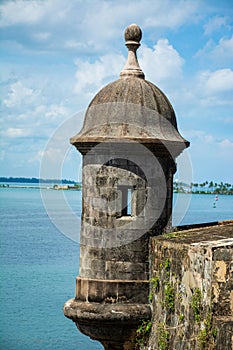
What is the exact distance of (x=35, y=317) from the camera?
69.3ft

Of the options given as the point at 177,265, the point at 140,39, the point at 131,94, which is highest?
the point at 140,39

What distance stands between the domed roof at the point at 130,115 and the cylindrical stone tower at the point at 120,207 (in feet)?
0.04

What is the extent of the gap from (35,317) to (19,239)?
51.9 feet

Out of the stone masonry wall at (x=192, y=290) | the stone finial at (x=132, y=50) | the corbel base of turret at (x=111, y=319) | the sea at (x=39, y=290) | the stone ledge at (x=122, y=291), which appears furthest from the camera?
the sea at (x=39, y=290)

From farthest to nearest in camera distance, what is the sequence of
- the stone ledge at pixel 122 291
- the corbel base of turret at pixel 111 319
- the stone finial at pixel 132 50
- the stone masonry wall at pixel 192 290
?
the stone finial at pixel 132 50, the stone ledge at pixel 122 291, the corbel base of turret at pixel 111 319, the stone masonry wall at pixel 192 290

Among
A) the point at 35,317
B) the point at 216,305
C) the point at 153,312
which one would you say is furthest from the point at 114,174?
the point at 35,317

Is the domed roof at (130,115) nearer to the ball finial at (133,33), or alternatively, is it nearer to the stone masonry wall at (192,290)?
the ball finial at (133,33)

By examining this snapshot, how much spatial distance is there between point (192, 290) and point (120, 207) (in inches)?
80.9

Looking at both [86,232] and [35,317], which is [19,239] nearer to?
[35,317]

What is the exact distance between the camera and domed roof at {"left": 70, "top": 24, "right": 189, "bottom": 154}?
29.4ft

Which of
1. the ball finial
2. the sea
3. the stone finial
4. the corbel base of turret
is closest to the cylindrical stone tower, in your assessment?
the corbel base of turret

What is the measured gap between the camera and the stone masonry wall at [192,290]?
6848 millimetres

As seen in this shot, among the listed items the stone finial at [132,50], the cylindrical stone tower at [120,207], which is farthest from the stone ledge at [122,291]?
the stone finial at [132,50]

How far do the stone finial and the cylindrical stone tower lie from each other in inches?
9.8
